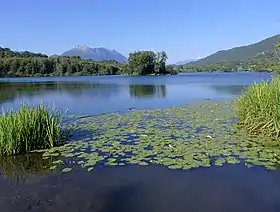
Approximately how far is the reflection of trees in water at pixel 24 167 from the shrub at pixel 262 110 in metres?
6.07

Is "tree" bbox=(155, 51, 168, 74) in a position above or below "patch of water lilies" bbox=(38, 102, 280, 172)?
above

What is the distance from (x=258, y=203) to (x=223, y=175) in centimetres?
127

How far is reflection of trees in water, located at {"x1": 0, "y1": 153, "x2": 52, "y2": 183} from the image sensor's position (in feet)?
22.0

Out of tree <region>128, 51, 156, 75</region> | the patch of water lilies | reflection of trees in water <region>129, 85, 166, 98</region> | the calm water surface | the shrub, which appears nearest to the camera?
the patch of water lilies

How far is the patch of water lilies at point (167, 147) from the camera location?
7.15 metres

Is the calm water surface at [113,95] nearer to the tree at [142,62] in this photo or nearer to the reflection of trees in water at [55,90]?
the reflection of trees in water at [55,90]

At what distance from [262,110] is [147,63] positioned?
305 ft

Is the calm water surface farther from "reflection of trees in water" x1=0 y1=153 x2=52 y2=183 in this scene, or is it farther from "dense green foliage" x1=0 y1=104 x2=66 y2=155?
"reflection of trees in water" x1=0 y1=153 x2=52 y2=183

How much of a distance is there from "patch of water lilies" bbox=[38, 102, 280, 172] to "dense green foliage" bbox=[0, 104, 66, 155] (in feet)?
1.57

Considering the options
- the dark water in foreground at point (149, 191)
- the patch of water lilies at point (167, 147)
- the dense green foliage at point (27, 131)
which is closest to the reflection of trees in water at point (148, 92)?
the patch of water lilies at point (167, 147)

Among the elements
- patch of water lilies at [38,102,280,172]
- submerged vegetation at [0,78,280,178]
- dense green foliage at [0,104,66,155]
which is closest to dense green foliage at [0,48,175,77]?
patch of water lilies at [38,102,280,172]

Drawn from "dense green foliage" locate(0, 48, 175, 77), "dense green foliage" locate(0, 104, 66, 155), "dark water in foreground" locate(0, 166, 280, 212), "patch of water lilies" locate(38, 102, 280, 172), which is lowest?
"dark water in foreground" locate(0, 166, 280, 212)

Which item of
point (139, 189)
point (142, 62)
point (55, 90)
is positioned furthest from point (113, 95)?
point (142, 62)

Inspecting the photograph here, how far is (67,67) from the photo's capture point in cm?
10112
